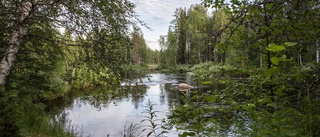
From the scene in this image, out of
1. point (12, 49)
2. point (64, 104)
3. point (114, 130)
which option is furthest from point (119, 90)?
point (64, 104)

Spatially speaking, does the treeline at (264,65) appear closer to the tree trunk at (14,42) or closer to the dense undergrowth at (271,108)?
the dense undergrowth at (271,108)

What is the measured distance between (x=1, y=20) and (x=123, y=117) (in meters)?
6.77

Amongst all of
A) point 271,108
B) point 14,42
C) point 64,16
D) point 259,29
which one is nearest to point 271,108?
point 271,108

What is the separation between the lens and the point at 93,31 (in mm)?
3799

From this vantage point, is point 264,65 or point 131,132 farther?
point 131,132

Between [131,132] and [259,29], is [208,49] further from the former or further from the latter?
[131,132]

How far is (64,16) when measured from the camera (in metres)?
3.68

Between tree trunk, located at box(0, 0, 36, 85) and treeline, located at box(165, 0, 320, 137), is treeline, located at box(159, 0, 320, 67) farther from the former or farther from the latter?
tree trunk, located at box(0, 0, 36, 85)

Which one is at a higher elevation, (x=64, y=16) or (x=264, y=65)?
(x=64, y=16)

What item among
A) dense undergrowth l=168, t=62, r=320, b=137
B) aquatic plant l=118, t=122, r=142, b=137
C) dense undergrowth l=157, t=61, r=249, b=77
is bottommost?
aquatic plant l=118, t=122, r=142, b=137

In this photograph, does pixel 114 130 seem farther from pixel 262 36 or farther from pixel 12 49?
pixel 262 36

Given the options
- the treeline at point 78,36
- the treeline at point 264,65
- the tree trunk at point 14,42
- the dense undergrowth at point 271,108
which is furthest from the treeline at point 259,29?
the tree trunk at point 14,42

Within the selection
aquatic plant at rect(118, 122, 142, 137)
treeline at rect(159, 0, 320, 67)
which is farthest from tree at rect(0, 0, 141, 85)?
aquatic plant at rect(118, 122, 142, 137)

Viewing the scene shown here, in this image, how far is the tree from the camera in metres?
3.34
